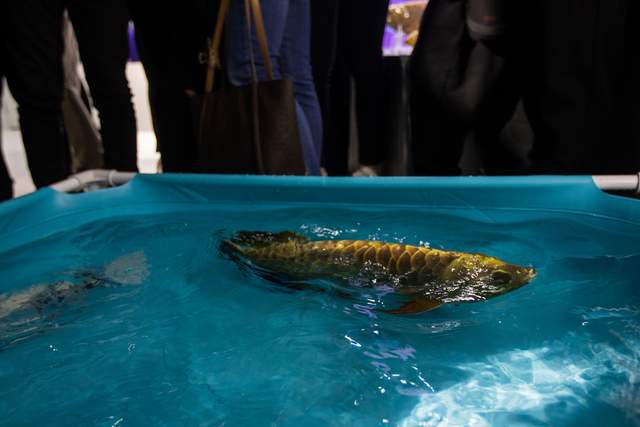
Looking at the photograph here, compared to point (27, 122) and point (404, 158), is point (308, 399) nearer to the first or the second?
point (27, 122)

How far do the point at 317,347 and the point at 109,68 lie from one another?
1208 millimetres

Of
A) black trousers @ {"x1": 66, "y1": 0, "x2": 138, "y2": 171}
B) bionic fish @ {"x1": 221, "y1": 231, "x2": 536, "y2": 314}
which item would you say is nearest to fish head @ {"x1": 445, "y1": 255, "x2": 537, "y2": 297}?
bionic fish @ {"x1": 221, "y1": 231, "x2": 536, "y2": 314}

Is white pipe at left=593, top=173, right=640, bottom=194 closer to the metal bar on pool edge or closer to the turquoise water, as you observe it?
the metal bar on pool edge

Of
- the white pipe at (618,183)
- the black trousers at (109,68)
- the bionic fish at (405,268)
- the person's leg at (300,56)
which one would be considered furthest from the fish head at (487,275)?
the black trousers at (109,68)

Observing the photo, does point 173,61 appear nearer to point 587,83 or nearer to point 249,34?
point 249,34

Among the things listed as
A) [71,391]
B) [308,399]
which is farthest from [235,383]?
[71,391]

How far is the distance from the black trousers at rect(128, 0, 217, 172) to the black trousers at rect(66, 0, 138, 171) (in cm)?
7

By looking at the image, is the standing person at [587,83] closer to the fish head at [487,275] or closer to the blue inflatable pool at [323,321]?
the blue inflatable pool at [323,321]

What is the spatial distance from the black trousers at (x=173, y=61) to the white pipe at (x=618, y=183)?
3.55 feet

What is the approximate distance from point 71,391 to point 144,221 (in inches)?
22.1

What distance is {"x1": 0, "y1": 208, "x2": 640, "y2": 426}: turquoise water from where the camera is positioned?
0.52 m

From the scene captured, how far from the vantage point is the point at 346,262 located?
2.35 ft

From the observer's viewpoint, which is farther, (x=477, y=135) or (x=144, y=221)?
(x=477, y=135)

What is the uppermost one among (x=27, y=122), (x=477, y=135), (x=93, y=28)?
(x=93, y=28)
